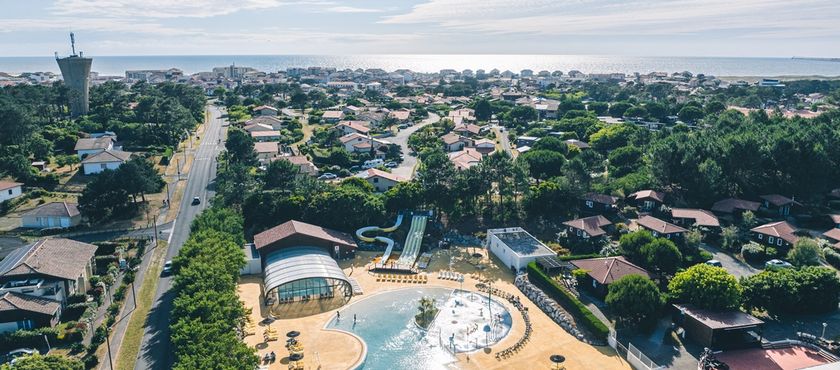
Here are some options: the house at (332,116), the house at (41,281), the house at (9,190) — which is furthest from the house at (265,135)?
the house at (41,281)

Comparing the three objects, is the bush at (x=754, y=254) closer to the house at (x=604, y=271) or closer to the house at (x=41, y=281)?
the house at (x=604, y=271)

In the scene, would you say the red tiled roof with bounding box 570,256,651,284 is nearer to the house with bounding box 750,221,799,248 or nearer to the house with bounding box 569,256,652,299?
the house with bounding box 569,256,652,299

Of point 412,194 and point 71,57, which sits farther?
point 71,57

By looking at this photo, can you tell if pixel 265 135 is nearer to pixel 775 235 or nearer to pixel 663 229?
pixel 663 229

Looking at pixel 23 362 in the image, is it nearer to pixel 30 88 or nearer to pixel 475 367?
pixel 475 367

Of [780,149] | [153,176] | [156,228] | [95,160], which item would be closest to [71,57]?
[95,160]

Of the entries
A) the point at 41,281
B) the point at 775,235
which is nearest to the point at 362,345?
Answer: the point at 41,281

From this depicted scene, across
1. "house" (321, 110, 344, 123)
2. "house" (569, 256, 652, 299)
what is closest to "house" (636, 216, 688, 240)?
"house" (569, 256, 652, 299)
